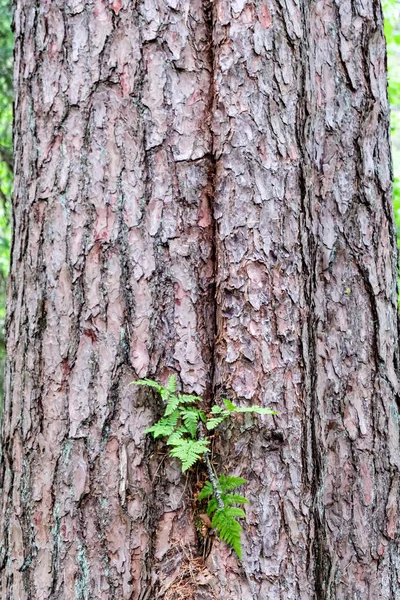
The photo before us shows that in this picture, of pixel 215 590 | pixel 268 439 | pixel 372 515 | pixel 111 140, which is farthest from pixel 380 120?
pixel 215 590

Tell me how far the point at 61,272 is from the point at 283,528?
1036mm

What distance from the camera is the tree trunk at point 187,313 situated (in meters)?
Result: 1.72

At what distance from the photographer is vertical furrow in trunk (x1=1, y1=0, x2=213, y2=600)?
68.1 inches

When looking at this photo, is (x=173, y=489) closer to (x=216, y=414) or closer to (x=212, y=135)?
(x=216, y=414)

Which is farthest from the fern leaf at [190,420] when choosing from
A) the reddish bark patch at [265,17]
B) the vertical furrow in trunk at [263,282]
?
the reddish bark patch at [265,17]

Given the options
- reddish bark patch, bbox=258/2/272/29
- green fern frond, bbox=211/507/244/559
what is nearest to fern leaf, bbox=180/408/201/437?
green fern frond, bbox=211/507/244/559

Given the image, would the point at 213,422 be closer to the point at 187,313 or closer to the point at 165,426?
the point at 165,426

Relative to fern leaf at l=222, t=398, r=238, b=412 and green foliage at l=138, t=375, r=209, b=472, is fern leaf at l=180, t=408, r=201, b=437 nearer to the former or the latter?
green foliage at l=138, t=375, r=209, b=472

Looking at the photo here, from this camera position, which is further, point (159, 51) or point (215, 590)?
point (159, 51)

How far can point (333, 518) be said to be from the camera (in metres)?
1.88

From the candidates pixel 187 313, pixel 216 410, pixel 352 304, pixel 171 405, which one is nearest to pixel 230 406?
pixel 216 410

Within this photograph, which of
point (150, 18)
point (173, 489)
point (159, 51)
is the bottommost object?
point (173, 489)

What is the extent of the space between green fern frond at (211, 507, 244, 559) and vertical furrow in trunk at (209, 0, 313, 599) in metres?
0.06

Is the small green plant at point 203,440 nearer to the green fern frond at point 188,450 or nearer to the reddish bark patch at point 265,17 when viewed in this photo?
the green fern frond at point 188,450
